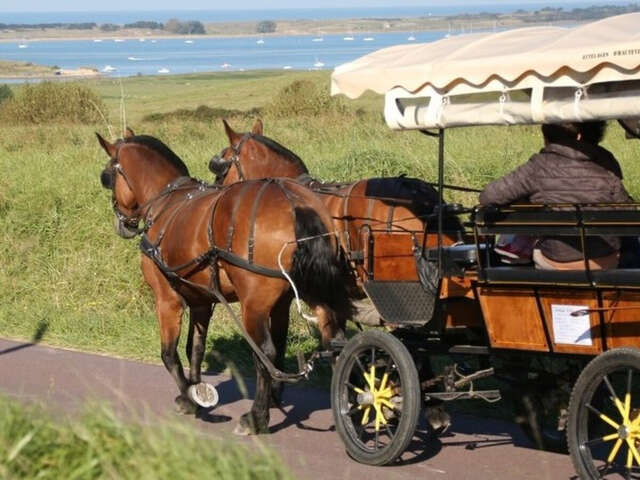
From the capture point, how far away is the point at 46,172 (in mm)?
17969

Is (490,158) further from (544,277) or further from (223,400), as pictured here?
(544,277)

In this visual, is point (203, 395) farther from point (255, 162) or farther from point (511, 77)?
point (511, 77)

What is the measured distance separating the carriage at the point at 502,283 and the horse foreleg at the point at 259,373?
0.76m

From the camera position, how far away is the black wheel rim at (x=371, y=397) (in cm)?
758

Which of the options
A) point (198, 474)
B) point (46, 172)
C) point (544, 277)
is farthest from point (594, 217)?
point (46, 172)

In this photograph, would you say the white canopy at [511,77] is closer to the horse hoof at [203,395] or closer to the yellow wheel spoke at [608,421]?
the yellow wheel spoke at [608,421]

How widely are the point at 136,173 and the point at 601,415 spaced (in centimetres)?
501

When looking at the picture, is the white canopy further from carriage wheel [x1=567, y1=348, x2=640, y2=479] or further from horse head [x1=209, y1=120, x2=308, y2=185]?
horse head [x1=209, y1=120, x2=308, y2=185]

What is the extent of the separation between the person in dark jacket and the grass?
1988 millimetres

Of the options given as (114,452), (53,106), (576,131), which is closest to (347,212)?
(576,131)

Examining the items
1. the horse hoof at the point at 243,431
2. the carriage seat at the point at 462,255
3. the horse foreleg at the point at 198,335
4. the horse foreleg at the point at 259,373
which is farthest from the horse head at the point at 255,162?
the carriage seat at the point at 462,255

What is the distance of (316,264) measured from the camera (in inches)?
326

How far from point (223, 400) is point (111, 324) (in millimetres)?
3450

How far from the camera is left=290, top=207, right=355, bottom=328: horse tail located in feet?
27.2
